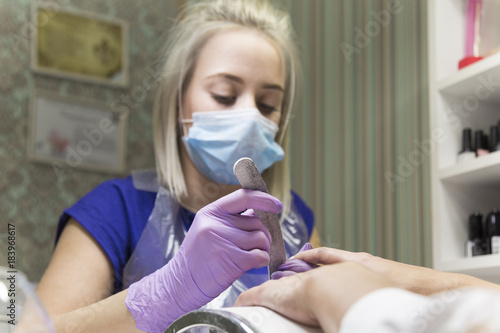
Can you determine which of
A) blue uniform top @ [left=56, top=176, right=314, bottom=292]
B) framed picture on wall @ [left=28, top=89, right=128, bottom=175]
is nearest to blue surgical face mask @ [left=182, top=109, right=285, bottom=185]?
blue uniform top @ [left=56, top=176, right=314, bottom=292]

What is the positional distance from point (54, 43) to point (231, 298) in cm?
148

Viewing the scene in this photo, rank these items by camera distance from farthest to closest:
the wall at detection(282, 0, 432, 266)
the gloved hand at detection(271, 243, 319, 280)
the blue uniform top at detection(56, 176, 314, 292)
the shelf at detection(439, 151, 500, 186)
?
the wall at detection(282, 0, 432, 266), the shelf at detection(439, 151, 500, 186), the blue uniform top at detection(56, 176, 314, 292), the gloved hand at detection(271, 243, 319, 280)

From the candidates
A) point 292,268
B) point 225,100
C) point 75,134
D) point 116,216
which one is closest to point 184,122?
point 225,100

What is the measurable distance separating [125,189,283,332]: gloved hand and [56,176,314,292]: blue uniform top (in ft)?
1.05

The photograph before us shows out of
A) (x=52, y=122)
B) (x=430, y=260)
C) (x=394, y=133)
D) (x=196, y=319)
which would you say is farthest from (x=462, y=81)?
(x=52, y=122)

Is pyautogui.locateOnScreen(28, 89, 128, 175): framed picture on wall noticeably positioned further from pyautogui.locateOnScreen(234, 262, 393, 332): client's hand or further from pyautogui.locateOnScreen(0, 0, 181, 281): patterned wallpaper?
pyautogui.locateOnScreen(234, 262, 393, 332): client's hand

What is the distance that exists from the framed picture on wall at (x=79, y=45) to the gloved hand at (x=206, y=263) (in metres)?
1.52

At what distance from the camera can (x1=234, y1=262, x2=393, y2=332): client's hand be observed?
499mm

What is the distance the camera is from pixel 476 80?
1.62 metres

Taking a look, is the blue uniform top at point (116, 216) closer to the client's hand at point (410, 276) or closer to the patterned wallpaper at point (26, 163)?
the client's hand at point (410, 276)

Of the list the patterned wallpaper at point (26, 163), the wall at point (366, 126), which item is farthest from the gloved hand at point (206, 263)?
the patterned wallpaper at point (26, 163)

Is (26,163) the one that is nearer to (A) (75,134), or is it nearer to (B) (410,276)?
(A) (75,134)

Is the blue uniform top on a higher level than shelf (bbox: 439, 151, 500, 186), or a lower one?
lower

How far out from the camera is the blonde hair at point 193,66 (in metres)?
1.45
